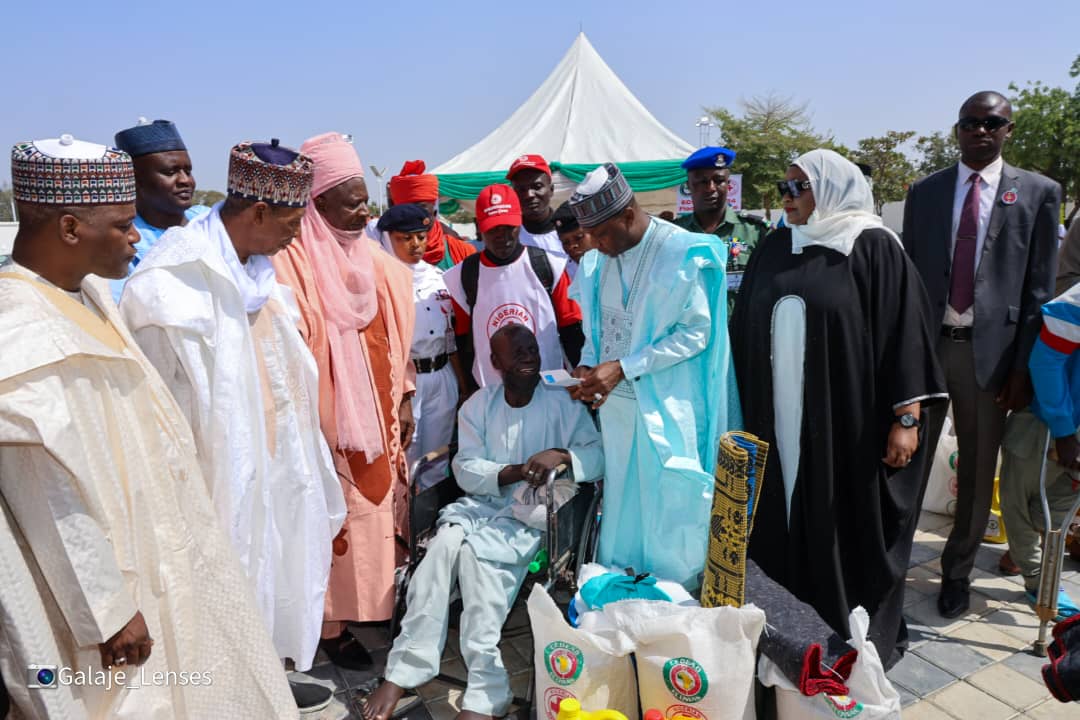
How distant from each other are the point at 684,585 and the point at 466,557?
89 centimetres

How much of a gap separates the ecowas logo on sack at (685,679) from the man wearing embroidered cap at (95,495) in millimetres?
1243

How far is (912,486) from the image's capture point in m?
2.94

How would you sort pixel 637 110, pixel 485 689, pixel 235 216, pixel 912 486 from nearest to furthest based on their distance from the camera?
pixel 235 216 < pixel 485 689 < pixel 912 486 < pixel 637 110

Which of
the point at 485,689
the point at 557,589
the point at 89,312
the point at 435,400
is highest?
the point at 89,312

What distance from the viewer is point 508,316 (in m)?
3.70

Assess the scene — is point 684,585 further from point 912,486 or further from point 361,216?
point 361,216

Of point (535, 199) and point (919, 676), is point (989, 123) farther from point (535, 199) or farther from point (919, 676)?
point (919, 676)

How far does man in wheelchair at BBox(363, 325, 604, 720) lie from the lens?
9.07ft

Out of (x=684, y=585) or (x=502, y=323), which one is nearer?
(x=684, y=585)

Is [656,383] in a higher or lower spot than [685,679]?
higher

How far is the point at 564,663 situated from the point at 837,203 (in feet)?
6.79

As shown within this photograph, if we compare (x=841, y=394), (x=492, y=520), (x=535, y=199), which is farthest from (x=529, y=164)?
(x=841, y=394)

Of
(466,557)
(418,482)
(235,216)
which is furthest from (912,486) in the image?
(235,216)

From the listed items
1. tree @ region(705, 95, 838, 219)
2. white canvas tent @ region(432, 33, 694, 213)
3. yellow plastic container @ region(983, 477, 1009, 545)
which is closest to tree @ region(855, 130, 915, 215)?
tree @ region(705, 95, 838, 219)
